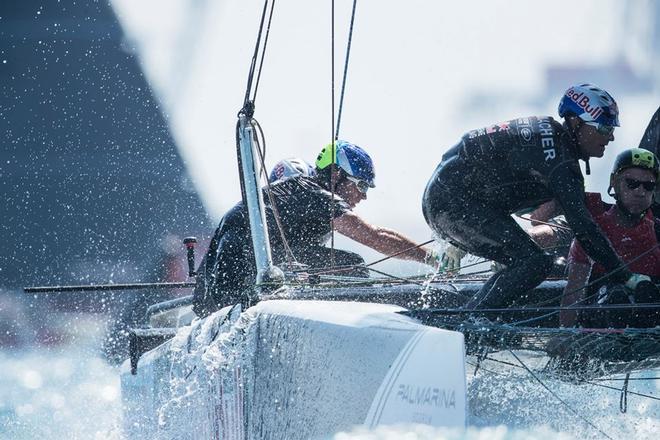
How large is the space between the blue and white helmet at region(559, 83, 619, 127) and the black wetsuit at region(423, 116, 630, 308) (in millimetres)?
76

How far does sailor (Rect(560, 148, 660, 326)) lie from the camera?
3424mm

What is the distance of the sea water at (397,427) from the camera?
3.43 meters

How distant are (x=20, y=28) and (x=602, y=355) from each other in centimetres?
1624

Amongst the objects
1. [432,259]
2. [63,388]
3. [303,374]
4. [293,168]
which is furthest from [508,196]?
[63,388]

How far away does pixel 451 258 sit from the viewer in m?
4.62

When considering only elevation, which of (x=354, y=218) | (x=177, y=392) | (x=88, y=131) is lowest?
(x=177, y=392)

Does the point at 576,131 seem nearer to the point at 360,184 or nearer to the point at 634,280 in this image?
the point at 634,280

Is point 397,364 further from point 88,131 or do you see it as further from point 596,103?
Answer: point 88,131

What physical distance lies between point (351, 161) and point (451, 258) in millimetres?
800

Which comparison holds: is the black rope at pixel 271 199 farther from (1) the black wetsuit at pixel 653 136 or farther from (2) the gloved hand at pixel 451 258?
(1) the black wetsuit at pixel 653 136

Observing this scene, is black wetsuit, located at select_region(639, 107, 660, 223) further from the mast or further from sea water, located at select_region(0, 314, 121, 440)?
sea water, located at select_region(0, 314, 121, 440)

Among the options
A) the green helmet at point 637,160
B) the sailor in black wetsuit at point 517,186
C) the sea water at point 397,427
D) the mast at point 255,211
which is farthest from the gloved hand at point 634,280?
the mast at point 255,211

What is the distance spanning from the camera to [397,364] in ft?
7.55

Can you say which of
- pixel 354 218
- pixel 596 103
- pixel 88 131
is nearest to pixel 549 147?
pixel 596 103
